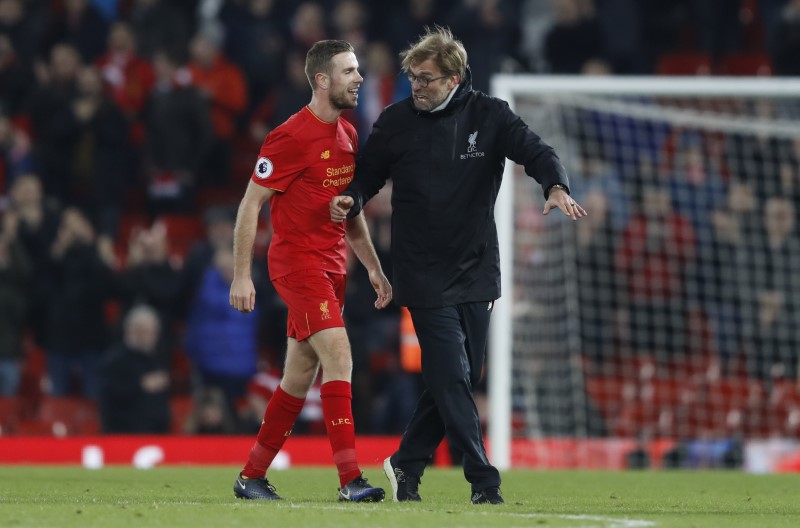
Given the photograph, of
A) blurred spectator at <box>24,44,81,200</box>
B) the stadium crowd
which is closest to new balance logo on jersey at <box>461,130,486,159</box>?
the stadium crowd

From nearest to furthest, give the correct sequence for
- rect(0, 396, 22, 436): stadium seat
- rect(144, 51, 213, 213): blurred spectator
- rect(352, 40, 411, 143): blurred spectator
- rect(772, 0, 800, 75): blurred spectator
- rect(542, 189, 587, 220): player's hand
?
1. rect(542, 189, 587, 220): player's hand
2. rect(0, 396, 22, 436): stadium seat
3. rect(144, 51, 213, 213): blurred spectator
4. rect(352, 40, 411, 143): blurred spectator
5. rect(772, 0, 800, 75): blurred spectator

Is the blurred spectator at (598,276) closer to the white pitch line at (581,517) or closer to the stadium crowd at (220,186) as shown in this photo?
the stadium crowd at (220,186)

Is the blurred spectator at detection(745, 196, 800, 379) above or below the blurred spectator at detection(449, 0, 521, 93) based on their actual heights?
below

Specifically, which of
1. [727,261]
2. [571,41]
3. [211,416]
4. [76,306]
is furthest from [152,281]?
[727,261]

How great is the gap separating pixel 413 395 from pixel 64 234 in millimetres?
3763

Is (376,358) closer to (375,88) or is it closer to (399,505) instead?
(375,88)

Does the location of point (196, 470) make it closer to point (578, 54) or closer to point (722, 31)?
point (578, 54)

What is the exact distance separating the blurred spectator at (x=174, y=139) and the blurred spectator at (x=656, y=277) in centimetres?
450

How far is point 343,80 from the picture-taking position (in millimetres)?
7676

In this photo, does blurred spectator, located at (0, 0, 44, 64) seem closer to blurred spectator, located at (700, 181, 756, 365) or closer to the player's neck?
blurred spectator, located at (700, 181, 756, 365)

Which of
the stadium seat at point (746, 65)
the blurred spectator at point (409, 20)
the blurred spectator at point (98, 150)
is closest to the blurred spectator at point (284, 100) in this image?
the blurred spectator at point (409, 20)

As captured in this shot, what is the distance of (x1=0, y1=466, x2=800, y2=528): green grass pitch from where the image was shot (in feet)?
21.3

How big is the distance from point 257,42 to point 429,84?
9.81 metres

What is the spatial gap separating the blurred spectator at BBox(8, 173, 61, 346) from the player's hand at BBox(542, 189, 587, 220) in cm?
888
